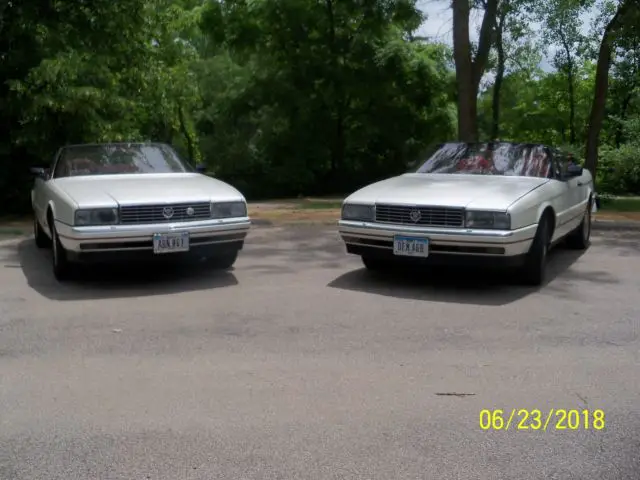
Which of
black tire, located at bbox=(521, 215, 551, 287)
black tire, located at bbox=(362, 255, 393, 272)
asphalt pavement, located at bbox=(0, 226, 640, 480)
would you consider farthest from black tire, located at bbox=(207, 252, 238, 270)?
black tire, located at bbox=(521, 215, 551, 287)

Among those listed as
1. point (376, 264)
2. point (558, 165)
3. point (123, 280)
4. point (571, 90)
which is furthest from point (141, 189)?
point (571, 90)

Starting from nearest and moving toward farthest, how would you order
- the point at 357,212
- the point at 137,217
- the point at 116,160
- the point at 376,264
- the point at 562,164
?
the point at 137,217, the point at 357,212, the point at 376,264, the point at 116,160, the point at 562,164

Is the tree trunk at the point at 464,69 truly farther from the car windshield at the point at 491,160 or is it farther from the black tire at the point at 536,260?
the black tire at the point at 536,260

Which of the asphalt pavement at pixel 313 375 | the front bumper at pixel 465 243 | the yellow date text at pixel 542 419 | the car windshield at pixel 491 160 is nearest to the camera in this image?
the asphalt pavement at pixel 313 375

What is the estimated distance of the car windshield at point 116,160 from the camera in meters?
8.64

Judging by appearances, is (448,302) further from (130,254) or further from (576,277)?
(130,254)

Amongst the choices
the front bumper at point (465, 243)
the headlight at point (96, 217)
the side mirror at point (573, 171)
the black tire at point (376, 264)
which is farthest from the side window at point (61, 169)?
the side mirror at point (573, 171)

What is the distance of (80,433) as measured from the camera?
3.74 meters

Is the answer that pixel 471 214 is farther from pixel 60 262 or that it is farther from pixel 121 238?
pixel 60 262

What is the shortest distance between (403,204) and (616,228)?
699 centimetres

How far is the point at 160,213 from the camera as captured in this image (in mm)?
7199

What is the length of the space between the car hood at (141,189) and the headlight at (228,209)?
6 cm

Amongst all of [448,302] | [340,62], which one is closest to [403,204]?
[448,302]

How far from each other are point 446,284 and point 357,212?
115cm
